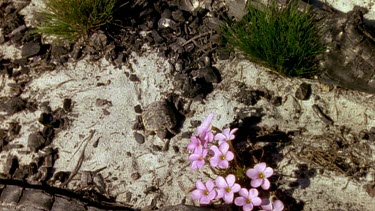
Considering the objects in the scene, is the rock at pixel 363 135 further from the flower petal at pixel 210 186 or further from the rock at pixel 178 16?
the rock at pixel 178 16

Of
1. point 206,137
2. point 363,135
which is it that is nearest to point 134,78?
point 206,137

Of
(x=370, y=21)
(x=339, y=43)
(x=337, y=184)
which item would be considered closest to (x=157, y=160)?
(x=337, y=184)

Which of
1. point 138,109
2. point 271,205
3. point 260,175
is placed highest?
point 260,175

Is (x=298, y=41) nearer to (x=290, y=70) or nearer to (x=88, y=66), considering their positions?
(x=290, y=70)

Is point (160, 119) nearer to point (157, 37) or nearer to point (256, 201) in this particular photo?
point (157, 37)

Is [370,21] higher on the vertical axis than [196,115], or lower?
higher

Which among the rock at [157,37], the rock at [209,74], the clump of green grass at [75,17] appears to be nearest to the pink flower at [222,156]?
the rock at [209,74]
